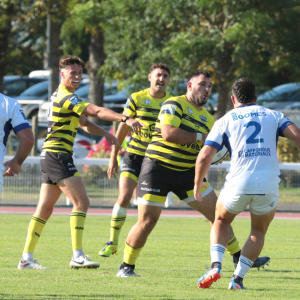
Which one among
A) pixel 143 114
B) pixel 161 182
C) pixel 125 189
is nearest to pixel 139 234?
pixel 161 182

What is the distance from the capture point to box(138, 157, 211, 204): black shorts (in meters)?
6.57

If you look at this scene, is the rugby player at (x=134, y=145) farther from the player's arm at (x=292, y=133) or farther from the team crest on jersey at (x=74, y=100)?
the player's arm at (x=292, y=133)

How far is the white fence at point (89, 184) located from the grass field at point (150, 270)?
156 inches

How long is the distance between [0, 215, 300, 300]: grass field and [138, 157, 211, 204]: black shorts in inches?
33.9

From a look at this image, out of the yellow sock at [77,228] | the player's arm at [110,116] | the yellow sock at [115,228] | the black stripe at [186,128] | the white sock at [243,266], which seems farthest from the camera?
the yellow sock at [115,228]

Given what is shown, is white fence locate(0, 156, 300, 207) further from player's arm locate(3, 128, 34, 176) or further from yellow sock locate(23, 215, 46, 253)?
player's arm locate(3, 128, 34, 176)

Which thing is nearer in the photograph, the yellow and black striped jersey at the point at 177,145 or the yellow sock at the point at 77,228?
the yellow and black striped jersey at the point at 177,145

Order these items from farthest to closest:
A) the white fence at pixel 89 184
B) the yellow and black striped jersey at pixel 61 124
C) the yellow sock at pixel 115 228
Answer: the white fence at pixel 89 184 → the yellow sock at pixel 115 228 → the yellow and black striped jersey at pixel 61 124

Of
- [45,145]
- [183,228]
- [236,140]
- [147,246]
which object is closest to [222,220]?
[236,140]

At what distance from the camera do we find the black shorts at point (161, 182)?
6574mm

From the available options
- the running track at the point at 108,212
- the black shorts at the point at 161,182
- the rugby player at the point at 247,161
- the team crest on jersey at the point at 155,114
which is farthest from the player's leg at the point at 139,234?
the running track at the point at 108,212

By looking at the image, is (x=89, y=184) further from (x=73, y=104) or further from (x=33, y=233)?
(x=73, y=104)

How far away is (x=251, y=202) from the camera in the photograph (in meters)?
5.81

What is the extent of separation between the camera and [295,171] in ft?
50.8
